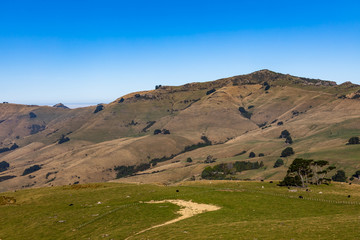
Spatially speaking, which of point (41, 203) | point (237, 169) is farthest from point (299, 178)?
point (237, 169)

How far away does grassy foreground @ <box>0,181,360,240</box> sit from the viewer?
36.5 m

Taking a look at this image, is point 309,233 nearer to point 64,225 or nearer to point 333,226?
point 333,226

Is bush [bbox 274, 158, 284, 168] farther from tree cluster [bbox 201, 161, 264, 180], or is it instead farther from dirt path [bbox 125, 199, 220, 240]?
dirt path [bbox 125, 199, 220, 240]

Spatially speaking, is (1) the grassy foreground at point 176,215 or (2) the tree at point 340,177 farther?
(2) the tree at point 340,177

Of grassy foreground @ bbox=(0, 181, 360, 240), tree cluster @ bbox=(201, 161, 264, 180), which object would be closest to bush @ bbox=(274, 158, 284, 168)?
tree cluster @ bbox=(201, 161, 264, 180)

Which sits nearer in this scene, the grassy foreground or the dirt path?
the grassy foreground

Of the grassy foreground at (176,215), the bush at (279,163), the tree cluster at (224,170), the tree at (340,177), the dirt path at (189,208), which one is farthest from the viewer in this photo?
the bush at (279,163)

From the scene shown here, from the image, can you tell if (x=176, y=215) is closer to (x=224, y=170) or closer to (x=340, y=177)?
(x=340, y=177)

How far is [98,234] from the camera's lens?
43.9 meters

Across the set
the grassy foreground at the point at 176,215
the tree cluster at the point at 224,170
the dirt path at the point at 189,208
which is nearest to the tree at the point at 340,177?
the tree cluster at the point at 224,170

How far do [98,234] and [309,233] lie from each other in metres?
31.1

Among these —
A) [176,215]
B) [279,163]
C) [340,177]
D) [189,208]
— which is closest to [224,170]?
[279,163]

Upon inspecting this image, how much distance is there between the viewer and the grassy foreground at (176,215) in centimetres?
3653

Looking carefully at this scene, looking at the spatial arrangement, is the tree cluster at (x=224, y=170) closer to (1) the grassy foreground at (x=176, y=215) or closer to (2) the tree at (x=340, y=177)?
(2) the tree at (x=340, y=177)
